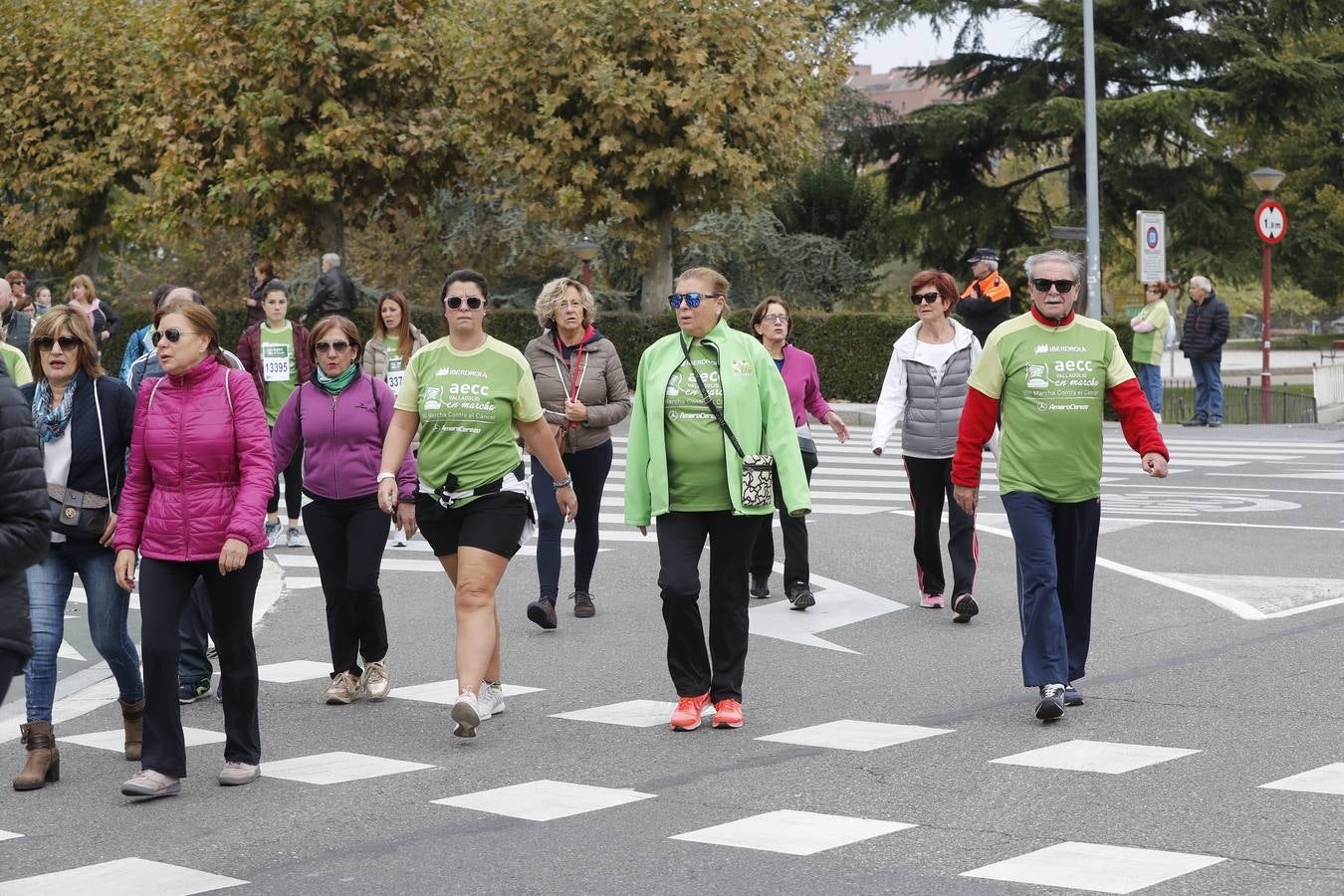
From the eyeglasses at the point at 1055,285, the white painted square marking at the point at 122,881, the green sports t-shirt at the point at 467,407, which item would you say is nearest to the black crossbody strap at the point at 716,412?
the green sports t-shirt at the point at 467,407

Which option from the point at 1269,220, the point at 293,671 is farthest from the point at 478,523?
the point at 1269,220

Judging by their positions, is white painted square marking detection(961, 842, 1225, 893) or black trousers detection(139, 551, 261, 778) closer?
white painted square marking detection(961, 842, 1225, 893)

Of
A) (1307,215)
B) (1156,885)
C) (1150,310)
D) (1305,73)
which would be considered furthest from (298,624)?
(1307,215)

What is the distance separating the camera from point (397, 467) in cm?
766

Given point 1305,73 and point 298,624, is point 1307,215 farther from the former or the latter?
point 298,624

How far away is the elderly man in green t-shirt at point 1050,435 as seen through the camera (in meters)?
7.58

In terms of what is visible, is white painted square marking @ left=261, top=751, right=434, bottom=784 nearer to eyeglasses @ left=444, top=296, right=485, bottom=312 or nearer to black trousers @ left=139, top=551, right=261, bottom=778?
black trousers @ left=139, top=551, right=261, bottom=778

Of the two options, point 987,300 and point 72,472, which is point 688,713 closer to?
point 72,472

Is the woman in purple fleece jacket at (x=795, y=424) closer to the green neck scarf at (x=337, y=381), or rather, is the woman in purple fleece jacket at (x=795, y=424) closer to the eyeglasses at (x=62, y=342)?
the green neck scarf at (x=337, y=381)

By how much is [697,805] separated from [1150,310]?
726 inches

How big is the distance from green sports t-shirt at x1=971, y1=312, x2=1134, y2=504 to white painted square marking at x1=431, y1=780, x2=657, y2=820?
233cm

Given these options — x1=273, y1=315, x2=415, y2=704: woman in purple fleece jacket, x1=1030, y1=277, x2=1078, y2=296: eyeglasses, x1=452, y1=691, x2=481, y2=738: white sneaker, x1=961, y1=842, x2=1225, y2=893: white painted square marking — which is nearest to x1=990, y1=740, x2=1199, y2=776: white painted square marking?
x1=961, y1=842, x2=1225, y2=893: white painted square marking

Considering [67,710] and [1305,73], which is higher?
[1305,73]

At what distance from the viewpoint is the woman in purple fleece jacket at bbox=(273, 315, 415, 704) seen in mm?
8141
